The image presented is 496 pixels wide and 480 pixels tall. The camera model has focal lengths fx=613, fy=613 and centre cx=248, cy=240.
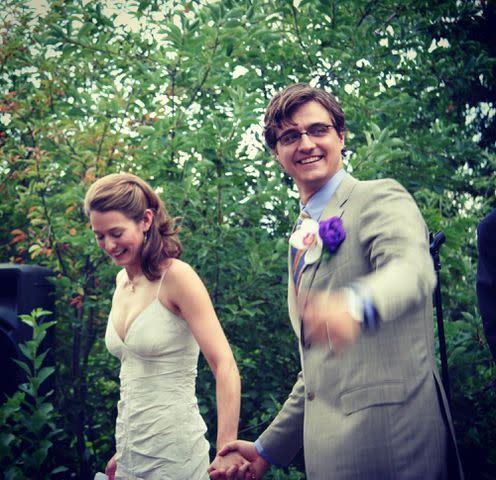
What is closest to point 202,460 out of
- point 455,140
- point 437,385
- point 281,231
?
point 437,385

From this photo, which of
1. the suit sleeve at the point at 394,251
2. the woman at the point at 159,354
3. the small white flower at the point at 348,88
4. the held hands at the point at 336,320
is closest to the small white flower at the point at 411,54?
the small white flower at the point at 348,88

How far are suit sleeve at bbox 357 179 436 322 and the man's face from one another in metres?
0.29

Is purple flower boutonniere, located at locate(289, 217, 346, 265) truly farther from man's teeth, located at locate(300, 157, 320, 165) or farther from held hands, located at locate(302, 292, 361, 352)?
held hands, located at locate(302, 292, 361, 352)

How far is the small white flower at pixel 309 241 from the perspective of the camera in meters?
1.67

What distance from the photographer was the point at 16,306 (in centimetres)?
374

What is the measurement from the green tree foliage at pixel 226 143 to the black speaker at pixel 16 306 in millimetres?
148

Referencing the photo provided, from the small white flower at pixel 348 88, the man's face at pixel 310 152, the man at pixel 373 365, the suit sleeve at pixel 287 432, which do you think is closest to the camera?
the man at pixel 373 365

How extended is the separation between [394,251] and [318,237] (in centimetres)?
36

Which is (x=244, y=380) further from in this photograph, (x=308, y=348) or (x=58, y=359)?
(x=308, y=348)

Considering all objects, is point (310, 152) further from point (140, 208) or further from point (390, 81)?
point (390, 81)

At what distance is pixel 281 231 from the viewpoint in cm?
340

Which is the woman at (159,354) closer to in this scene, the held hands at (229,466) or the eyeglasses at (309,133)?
the held hands at (229,466)

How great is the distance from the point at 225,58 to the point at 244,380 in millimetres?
1780

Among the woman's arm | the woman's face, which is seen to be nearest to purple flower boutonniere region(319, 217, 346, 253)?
the woman's arm
